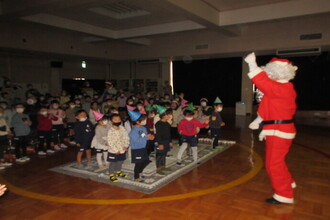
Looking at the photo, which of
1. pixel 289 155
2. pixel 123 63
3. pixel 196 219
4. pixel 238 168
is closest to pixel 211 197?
pixel 196 219

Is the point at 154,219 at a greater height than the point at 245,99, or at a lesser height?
lesser

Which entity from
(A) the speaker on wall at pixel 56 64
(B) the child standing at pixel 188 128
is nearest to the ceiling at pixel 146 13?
(B) the child standing at pixel 188 128

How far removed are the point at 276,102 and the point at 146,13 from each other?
7.53m

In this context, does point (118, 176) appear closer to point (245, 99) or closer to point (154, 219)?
point (154, 219)

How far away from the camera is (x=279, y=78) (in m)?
3.78

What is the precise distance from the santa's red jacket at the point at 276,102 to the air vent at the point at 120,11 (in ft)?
23.0

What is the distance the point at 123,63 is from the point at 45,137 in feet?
41.2

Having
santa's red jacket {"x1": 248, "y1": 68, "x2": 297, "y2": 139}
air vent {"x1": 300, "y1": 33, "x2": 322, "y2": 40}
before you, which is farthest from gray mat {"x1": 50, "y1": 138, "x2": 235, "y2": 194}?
air vent {"x1": 300, "y1": 33, "x2": 322, "y2": 40}

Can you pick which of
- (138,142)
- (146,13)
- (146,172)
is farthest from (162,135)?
(146,13)

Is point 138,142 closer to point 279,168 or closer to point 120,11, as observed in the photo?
point 279,168

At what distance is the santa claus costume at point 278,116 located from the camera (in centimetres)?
371

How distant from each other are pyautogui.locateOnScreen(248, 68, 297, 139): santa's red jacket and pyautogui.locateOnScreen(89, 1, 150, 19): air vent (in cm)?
700

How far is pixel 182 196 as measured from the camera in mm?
4164

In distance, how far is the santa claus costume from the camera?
3.71 meters
